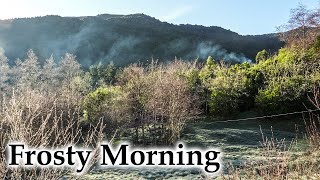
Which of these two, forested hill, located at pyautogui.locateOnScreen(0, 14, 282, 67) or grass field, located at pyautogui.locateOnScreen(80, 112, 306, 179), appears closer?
grass field, located at pyautogui.locateOnScreen(80, 112, 306, 179)

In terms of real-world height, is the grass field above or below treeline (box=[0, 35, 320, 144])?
below

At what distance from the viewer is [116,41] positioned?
60719 mm

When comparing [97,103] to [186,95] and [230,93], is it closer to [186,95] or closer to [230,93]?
[186,95]

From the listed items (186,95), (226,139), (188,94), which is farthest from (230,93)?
(226,139)

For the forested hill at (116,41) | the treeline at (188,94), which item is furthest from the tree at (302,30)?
the forested hill at (116,41)

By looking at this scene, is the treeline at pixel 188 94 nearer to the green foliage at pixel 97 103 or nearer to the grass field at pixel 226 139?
the green foliage at pixel 97 103

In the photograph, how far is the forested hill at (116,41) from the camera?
179 ft

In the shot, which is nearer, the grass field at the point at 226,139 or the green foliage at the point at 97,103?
the grass field at the point at 226,139

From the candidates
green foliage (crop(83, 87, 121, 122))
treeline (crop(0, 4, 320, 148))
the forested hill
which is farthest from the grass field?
the forested hill

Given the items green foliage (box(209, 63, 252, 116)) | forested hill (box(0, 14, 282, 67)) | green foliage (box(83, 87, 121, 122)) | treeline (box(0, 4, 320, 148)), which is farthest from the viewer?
forested hill (box(0, 14, 282, 67))

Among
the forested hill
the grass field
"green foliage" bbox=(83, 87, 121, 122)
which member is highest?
the forested hill

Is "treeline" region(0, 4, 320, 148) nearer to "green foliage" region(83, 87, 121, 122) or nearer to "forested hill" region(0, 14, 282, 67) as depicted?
"green foliage" region(83, 87, 121, 122)

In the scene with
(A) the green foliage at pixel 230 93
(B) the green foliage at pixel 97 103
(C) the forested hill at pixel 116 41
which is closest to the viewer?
(B) the green foliage at pixel 97 103

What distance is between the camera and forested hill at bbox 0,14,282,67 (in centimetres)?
5469
